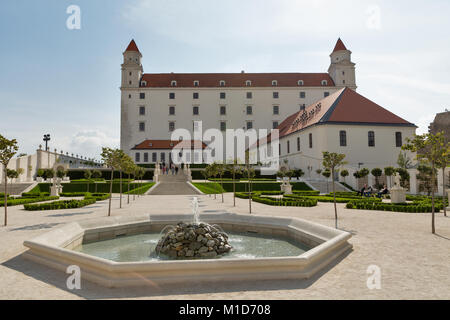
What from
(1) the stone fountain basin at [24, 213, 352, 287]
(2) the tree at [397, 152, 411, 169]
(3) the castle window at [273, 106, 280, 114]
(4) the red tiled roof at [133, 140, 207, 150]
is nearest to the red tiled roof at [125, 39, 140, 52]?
(4) the red tiled roof at [133, 140, 207, 150]

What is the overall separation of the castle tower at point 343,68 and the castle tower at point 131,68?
49.1 metres

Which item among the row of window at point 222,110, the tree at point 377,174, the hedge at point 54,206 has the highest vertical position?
the row of window at point 222,110

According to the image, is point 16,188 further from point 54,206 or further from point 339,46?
point 339,46

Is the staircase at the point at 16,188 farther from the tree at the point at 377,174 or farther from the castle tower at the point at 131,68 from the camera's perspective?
the tree at the point at 377,174

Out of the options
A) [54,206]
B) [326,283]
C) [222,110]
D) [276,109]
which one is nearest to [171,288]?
[326,283]

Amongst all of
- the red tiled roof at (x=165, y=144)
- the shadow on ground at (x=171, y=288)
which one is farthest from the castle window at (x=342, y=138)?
the shadow on ground at (x=171, y=288)

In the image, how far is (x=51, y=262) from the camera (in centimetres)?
574

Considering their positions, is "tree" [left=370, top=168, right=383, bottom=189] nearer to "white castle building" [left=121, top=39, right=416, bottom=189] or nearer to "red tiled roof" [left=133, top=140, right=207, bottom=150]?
"white castle building" [left=121, top=39, right=416, bottom=189]

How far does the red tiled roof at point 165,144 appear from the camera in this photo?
194 ft

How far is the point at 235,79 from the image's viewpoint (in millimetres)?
71000

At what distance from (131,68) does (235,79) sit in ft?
86.1
